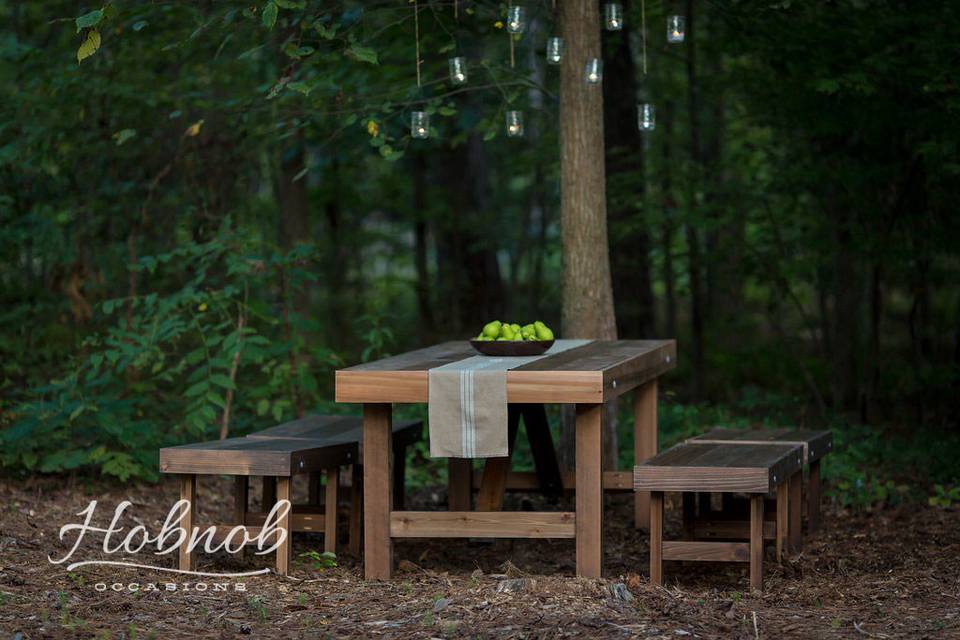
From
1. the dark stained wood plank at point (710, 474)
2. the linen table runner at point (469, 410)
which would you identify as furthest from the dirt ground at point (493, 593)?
the linen table runner at point (469, 410)

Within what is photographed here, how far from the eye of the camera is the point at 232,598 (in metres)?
4.83

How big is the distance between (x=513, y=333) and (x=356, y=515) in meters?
1.23

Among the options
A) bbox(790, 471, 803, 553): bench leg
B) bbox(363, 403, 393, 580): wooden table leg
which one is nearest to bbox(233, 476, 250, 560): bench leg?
bbox(363, 403, 393, 580): wooden table leg

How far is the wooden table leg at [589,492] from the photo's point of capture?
4992 mm

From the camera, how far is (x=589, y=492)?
5000 mm

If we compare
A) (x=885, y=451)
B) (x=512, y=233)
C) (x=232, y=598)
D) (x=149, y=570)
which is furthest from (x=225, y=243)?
(x=512, y=233)

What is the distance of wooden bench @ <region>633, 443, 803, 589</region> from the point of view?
16.1ft

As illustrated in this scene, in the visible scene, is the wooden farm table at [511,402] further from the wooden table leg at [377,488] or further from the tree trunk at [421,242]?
the tree trunk at [421,242]

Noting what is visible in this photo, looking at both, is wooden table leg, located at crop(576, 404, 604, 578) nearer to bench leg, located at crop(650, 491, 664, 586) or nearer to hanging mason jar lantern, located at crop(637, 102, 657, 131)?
bench leg, located at crop(650, 491, 664, 586)

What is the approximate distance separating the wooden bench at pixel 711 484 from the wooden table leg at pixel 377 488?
40.3 inches

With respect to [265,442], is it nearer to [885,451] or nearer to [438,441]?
[438,441]

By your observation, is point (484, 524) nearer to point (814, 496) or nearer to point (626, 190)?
point (814, 496)

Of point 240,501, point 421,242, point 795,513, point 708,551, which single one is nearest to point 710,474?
point 708,551

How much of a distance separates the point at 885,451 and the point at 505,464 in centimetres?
347
